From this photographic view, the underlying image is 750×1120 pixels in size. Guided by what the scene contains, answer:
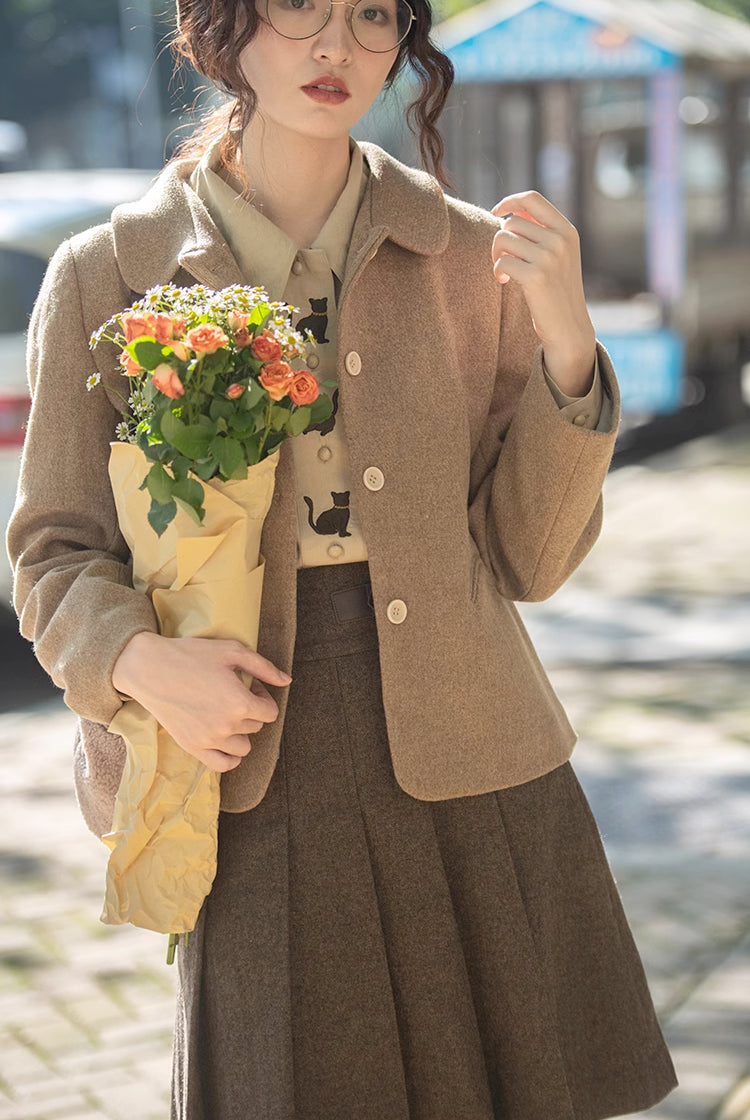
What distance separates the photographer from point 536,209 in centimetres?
183

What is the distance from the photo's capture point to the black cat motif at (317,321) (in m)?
1.95

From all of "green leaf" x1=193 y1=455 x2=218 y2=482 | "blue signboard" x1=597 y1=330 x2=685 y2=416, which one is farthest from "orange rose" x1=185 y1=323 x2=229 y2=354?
"blue signboard" x1=597 y1=330 x2=685 y2=416

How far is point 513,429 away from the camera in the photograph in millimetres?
1923

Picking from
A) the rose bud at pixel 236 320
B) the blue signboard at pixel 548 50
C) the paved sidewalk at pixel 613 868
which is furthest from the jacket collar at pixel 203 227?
the blue signboard at pixel 548 50

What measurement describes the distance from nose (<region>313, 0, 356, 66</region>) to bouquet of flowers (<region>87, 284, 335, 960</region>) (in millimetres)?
298

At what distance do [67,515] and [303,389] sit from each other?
0.37m

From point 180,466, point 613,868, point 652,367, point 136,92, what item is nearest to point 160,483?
point 180,466

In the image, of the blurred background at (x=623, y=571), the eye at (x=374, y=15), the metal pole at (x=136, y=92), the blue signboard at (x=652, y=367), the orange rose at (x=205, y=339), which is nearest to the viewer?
the orange rose at (x=205, y=339)

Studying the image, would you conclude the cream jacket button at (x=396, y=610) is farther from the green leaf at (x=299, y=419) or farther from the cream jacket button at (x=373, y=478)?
the green leaf at (x=299, y=419)

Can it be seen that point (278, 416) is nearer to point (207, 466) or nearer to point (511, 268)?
point (207, 466)

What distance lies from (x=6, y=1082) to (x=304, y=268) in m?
1.97

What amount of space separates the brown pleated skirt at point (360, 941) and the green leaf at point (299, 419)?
0.88 feet

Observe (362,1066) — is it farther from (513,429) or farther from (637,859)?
(637,859)

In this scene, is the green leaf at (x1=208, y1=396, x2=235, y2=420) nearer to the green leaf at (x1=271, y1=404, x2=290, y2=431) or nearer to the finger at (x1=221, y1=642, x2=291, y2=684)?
the green leaf at (x1=271, y1=404, x2=290, y2=431)
